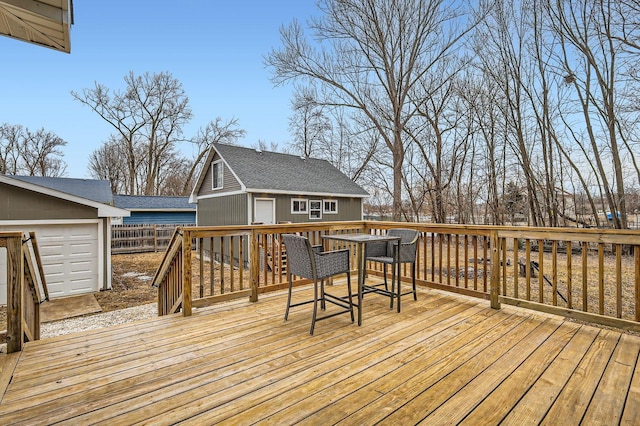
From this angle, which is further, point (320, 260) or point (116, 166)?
point (116, 166)

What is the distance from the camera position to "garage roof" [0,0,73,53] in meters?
1.86

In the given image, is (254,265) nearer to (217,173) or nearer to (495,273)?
(495,273)

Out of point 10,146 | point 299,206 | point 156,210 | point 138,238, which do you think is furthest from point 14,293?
point 10,146

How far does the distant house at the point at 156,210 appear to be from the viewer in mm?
16531

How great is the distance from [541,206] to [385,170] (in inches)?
274

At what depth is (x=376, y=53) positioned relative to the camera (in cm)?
1212

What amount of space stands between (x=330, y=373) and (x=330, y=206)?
11227 millimetres

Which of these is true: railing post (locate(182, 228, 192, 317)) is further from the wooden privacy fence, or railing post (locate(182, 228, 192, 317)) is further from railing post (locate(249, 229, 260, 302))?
the wooden privacy fence

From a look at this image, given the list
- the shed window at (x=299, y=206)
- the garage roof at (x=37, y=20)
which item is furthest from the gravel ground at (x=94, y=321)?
the shed window at (x=299, y=206)

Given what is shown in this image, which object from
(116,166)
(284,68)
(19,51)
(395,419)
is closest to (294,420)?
(395,419)

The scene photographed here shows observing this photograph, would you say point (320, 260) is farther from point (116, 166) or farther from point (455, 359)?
point (116, 166)

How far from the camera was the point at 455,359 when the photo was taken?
2443 millimetres

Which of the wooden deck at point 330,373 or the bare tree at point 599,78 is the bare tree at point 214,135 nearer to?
the bare tree at point 599,78

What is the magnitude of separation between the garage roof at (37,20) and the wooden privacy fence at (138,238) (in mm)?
13547
